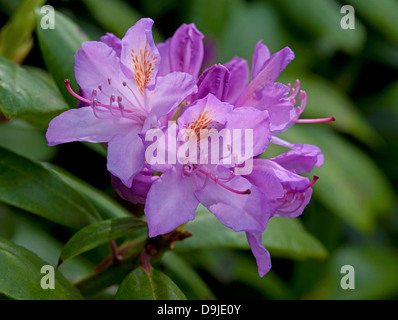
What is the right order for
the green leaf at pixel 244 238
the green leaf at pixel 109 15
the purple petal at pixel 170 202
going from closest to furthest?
the purple petal at pixel 170 202
the green leaf at pixel 244 238
the green leaf at pixel 109 15

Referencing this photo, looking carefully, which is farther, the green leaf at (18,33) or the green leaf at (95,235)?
the green leaf at (18,33)

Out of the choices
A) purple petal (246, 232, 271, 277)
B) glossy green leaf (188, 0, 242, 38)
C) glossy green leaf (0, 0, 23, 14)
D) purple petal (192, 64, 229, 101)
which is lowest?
purple petal (246, 232, 271, 277)

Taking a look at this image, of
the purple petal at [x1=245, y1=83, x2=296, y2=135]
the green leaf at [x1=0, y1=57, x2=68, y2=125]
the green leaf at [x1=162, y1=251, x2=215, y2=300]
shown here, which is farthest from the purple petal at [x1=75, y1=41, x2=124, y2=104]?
the green leaf at [x1=162, y1=251, x2=215, y2=300]

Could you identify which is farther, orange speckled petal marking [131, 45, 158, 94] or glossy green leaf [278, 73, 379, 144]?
glossy green leaf [278, 73, 379, 144]

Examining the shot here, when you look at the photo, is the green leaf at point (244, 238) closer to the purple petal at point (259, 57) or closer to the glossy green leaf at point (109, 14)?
the purple petal at point (259, 57)

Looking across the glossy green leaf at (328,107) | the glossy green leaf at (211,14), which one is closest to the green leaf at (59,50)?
the glossy green leaf at (211,14)

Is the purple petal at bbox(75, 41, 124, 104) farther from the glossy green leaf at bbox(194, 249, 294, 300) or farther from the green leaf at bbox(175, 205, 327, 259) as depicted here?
the glossy green leaf at bbox(194, 249, 294, 300)
